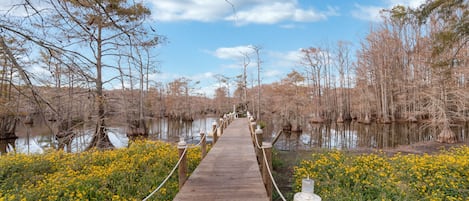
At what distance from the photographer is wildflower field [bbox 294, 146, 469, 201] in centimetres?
448

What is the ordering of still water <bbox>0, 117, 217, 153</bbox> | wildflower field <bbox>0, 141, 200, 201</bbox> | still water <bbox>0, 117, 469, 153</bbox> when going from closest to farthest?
still water <bbox>0, 117, 217, 153</bbox> → wildflower field <bbox>0, 141, 200, 201</bbox> → still water <bbox>0, 117, 469, 153</bbox>

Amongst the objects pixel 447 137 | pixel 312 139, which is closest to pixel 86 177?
pixel 312 139

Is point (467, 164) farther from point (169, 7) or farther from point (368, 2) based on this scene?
point (368, 2)

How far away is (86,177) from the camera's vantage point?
4965 mm

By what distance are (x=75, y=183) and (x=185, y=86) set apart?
135ft

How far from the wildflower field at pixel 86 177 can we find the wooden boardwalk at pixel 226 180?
82 centimetres

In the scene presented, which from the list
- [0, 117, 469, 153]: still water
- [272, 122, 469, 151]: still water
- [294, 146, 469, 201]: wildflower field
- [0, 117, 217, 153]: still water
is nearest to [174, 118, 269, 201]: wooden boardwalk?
[294, 146, 469, 201]: wildflower field

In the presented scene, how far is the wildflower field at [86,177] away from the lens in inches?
174

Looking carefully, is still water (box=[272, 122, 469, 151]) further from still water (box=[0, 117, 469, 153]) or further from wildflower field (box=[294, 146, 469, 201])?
wildflower field (box=[294, 146, 469, 201])

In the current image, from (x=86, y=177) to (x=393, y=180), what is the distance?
6.71 metres

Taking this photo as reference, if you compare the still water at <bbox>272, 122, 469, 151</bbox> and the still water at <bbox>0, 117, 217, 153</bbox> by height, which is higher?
the still water at <bbox>0, 117, 217, 153</bbox>

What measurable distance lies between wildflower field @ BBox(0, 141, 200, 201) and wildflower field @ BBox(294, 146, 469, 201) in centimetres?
354

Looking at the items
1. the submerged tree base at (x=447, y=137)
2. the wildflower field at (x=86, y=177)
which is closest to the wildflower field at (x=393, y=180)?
the wildflower field at (x=86, y=177)

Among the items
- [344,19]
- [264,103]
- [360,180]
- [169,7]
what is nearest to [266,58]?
[264,103]
